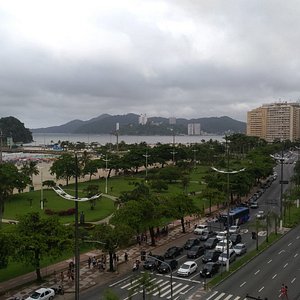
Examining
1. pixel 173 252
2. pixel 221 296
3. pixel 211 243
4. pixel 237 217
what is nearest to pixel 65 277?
pixel 173 252

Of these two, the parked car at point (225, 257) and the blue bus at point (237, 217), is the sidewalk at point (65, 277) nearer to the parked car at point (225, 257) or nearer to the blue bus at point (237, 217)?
the parked car at point (225, 257)

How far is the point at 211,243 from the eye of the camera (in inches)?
1843

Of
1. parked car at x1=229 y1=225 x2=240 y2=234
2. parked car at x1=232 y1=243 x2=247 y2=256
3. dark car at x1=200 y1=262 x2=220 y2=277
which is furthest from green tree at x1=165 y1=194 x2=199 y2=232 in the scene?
dark car at x1=200 y1=262 x2=220 y2=277

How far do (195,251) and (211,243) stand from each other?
453 centimetres

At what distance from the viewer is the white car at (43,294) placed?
100 feet

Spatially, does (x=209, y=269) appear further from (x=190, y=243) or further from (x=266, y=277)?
(x=190, y=243)

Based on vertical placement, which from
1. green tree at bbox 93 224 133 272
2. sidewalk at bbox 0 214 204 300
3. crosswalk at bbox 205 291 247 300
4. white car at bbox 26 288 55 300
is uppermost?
green tree at bbox 93 224 133 272

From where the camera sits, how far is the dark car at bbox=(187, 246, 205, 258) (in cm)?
4247

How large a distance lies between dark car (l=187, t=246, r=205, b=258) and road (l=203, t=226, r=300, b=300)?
16.9ft

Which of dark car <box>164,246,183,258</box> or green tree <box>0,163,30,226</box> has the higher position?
green tree <box>0,163,30,226</box>

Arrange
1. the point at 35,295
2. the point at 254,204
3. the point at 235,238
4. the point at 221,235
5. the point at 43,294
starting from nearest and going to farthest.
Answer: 1. the point at 35,295
2. the point at 43,294
3. the point at 235,238
4. the point at 221,235
5. the point at 254,204

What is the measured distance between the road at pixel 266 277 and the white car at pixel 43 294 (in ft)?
37.9

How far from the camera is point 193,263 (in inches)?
1507

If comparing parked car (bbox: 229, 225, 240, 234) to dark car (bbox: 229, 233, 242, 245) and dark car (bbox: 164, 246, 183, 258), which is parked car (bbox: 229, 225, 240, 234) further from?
dark car (bbox: 164, 246, 183, 258)
